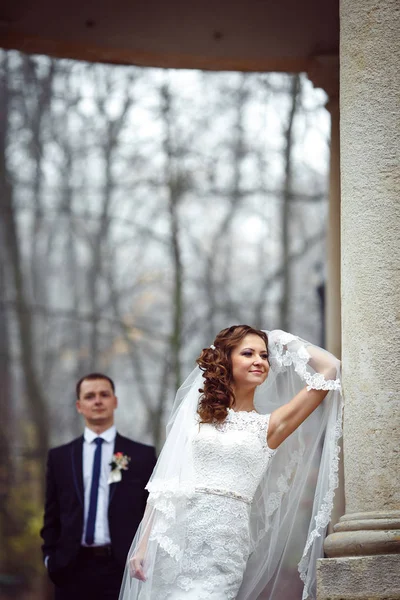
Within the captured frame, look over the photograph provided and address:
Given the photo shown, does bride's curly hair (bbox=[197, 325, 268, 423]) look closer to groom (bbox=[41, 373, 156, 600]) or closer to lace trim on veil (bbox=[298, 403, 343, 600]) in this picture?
lace trim on veil (bbox=[298, 403, 343, 600])

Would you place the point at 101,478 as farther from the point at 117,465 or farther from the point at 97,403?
the point at 97,403

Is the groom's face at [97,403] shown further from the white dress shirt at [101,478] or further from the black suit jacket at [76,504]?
the black suit jacket at [76,504]

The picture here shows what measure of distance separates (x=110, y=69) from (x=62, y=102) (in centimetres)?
142

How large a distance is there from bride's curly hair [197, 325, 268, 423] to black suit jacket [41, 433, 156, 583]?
248cm

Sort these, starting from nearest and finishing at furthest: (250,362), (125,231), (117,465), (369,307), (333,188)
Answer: (369,307), (250,362), (117,465), (333,188), (125,231)

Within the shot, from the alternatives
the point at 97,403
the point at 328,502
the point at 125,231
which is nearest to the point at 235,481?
the point at 328,502

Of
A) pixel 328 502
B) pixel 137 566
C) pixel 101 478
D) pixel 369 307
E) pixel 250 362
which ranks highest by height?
pixel 369 307

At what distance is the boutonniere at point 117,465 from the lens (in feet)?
33.4

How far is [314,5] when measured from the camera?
567 inches

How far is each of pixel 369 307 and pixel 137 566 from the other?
2.31 metres

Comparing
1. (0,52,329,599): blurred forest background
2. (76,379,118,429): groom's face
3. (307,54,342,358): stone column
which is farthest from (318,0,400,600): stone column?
(0,52,329,599): blurred forest background

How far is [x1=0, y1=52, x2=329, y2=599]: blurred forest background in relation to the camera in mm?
22969

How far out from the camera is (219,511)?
750 cm

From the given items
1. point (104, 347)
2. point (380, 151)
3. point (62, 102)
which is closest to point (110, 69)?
point (62, 102)
